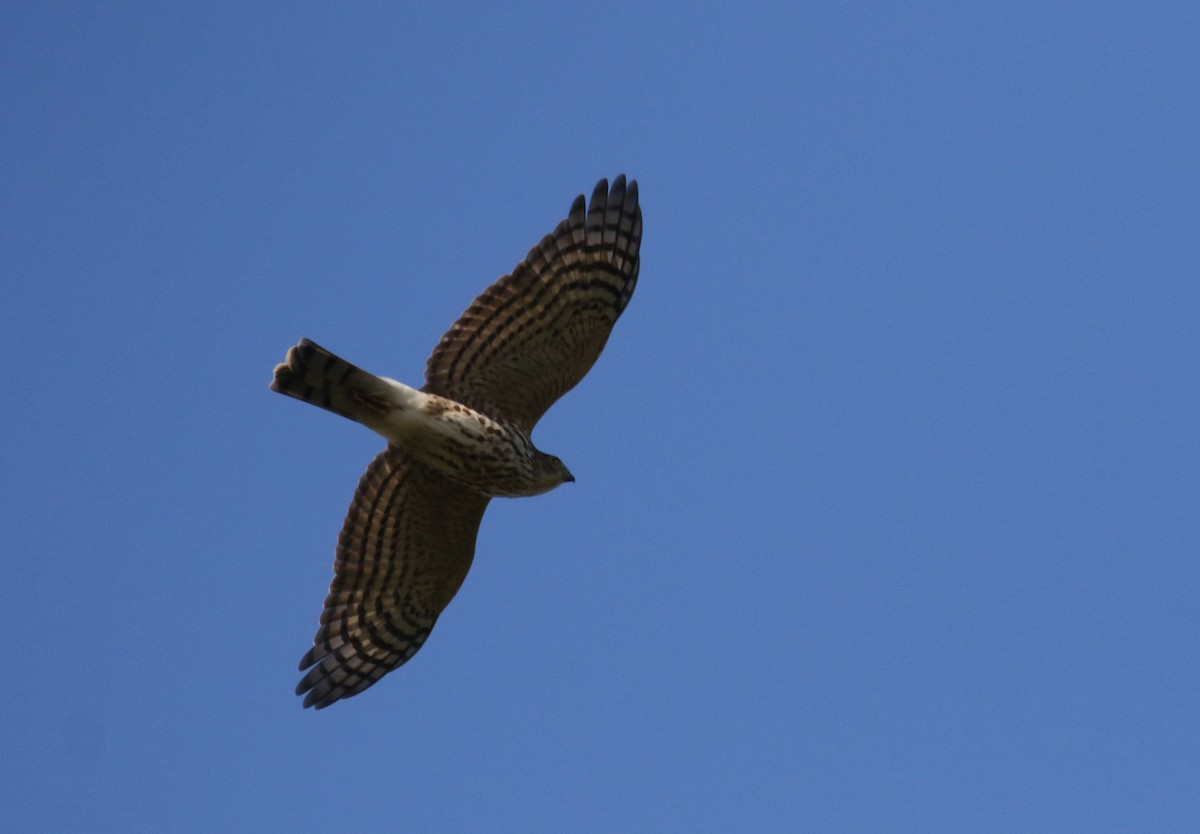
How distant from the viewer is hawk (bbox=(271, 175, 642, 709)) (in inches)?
439

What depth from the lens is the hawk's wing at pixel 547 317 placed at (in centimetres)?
1137

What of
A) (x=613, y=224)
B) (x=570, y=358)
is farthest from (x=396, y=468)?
(x=613, y=224)

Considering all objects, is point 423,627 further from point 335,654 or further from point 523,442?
point 523,442

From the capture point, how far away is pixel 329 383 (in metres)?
11.0

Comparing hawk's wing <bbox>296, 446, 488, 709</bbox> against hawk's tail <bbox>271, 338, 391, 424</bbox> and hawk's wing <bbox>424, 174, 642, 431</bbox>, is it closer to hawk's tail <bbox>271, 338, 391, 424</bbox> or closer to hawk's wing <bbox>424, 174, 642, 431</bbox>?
hawk's tail <bbox>271, 338, 391, 424</bbox>

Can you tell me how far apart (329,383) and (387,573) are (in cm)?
178

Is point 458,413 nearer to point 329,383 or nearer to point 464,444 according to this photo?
point 464,444

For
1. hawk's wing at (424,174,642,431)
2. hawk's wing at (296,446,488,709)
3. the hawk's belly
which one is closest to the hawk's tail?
the hawk's belly

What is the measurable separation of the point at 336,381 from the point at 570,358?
1659 mm

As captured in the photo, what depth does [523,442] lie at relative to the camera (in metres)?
11.4

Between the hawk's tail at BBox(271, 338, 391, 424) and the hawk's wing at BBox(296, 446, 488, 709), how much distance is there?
0.64m

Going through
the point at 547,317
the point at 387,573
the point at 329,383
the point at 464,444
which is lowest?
the point at 387,573

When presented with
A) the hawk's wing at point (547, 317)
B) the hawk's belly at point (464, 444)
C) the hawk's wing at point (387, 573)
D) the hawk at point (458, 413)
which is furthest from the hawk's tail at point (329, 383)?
the hawk's wing at point (387, 573)

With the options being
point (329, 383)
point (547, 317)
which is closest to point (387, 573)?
point (329, 383)
